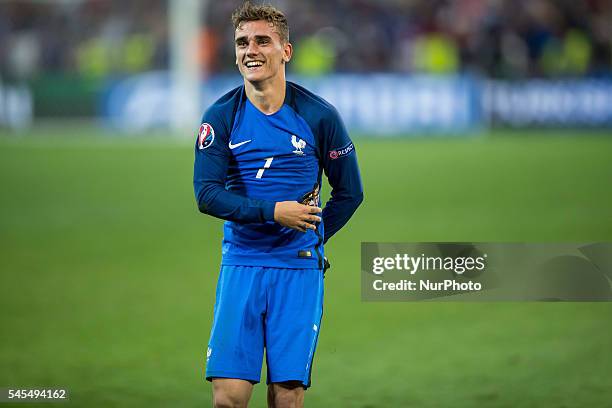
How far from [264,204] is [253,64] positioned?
565 mm

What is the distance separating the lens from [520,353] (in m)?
7.32

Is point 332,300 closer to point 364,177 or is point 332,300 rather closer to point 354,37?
point 364,177

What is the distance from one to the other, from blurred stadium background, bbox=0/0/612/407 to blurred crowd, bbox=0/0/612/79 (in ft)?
0.19

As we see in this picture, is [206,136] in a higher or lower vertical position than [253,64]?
lower

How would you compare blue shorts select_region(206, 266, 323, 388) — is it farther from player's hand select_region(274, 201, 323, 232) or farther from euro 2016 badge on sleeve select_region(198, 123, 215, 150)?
euro 2016 badge on sleeve select_region(198, 123, 215, 150)

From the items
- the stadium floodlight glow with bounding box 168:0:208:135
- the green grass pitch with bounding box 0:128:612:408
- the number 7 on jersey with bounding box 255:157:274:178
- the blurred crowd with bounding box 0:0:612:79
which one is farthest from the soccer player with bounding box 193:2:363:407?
the blurred crowd with bounding box 0:0:612:79

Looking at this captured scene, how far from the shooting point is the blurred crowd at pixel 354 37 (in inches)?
925

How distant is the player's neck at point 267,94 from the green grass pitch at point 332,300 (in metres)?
2.14

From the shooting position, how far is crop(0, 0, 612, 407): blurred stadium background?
6.96 meters

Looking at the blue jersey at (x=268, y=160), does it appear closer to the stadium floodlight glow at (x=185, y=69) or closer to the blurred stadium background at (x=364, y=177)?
Answer: the blurred stadium background at (x=364, y=177)

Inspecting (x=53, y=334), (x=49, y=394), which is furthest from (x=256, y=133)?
(x=53, y=334)

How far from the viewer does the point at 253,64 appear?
4.41 m

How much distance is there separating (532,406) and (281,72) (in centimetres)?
256

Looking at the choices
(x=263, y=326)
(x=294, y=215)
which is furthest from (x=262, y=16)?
(x=263, y=326)
